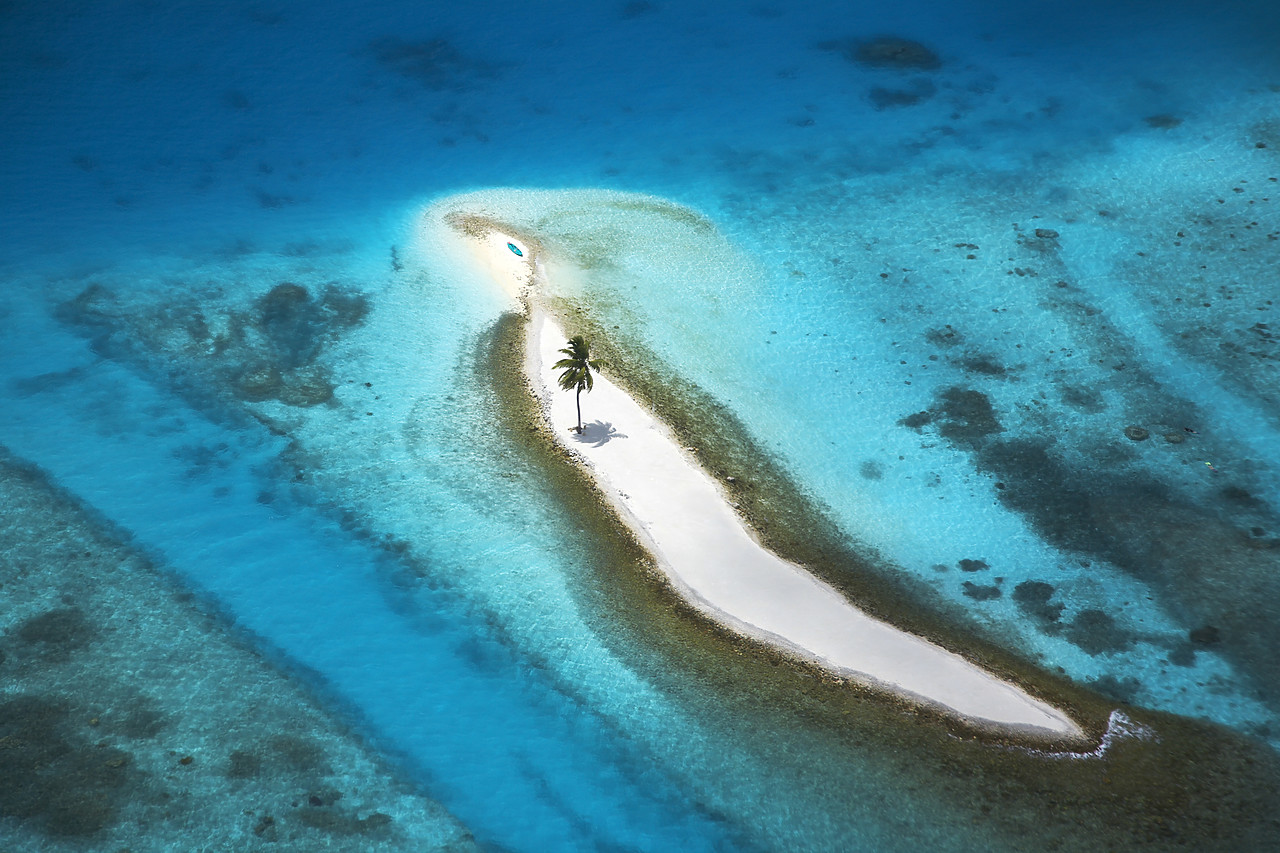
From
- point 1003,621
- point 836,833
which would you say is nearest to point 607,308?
point 1003,621

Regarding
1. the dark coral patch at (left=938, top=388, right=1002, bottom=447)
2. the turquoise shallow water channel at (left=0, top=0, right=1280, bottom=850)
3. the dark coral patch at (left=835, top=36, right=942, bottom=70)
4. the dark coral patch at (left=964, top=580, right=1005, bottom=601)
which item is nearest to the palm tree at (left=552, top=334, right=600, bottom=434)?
the turquoise shallow water channel at (left=0, top=0, right=1280, bottom=850)

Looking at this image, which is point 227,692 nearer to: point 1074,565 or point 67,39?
point 1074,565

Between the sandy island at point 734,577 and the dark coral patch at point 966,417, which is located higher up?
the dark coral patch at point 966,417

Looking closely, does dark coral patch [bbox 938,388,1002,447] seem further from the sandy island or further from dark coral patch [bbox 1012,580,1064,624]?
the sandy island

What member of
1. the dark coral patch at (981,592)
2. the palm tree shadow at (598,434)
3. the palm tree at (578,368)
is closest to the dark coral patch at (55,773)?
the palm tree shadow at (598,434)

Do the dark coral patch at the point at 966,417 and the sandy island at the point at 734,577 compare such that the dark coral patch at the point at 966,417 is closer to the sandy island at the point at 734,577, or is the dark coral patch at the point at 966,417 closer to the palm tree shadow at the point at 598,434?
the sandy island at the point at 734,577

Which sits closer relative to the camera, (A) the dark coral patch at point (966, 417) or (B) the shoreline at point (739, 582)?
(B) the shoreline at point (739, 582)
